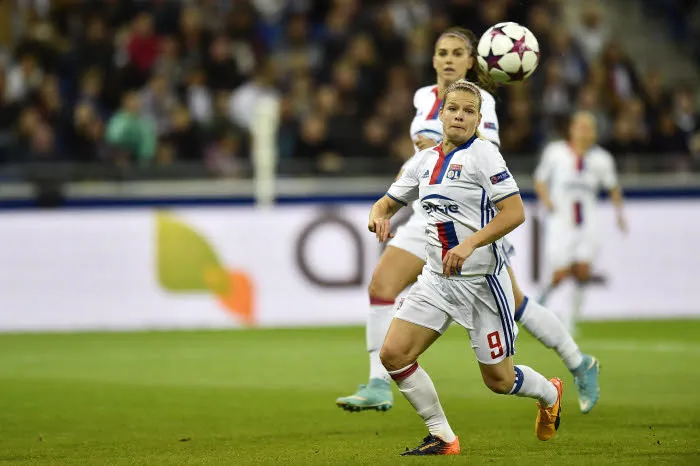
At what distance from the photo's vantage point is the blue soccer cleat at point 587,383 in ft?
27.9

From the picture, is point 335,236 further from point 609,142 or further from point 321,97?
point 609,142

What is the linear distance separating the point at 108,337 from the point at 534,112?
6.71 meters

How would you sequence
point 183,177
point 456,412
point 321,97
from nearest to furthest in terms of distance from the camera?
1. point 456,412
2. point 183,177
3. point 321,97

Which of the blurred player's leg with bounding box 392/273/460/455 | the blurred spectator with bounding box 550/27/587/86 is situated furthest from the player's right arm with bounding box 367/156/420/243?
the blurred spectator with bounding box 550/27/587/86

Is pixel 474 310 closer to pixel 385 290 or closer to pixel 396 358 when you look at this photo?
pixel 396 358

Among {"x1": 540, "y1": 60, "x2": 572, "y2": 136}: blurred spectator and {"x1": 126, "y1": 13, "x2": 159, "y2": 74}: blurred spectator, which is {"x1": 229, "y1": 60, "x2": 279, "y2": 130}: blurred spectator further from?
{"x1": 540, "y1": 60, "x2": 572, "y2": 136}: blurred spectator

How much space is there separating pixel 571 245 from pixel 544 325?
6.13 meters

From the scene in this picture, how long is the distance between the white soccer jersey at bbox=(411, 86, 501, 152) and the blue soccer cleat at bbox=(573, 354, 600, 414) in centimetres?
157

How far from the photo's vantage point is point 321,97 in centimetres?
1731

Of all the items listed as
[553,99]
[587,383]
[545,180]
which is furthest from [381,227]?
[553,99]

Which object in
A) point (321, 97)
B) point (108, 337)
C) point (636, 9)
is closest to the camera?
point (108, 337)

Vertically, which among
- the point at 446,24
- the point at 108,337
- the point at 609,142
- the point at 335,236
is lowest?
the point at 108,337

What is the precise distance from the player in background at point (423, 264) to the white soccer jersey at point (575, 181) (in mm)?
5909

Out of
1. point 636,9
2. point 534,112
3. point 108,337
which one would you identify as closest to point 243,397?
point 108,337
